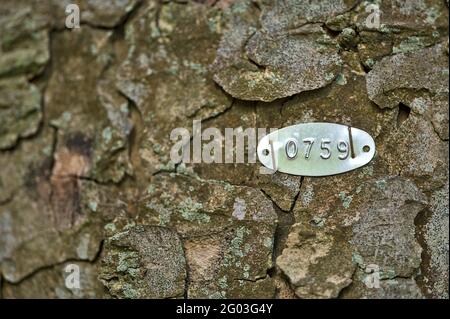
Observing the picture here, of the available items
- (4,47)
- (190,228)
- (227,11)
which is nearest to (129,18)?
(227,11)

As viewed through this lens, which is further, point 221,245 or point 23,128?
point 23,128

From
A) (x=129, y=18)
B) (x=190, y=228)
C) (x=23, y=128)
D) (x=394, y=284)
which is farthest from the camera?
(x=23, y=128)

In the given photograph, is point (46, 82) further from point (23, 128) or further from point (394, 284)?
point (394, 284)

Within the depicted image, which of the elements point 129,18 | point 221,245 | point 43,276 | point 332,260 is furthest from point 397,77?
point 43,276

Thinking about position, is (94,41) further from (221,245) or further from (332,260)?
(332,260)

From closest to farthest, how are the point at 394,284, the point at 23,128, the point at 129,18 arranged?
the point at 394,284 < the point at 129,18 < the point at 23,128

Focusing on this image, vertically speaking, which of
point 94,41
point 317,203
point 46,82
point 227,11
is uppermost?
point 227,11

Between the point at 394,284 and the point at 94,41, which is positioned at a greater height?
the point at 94,41
